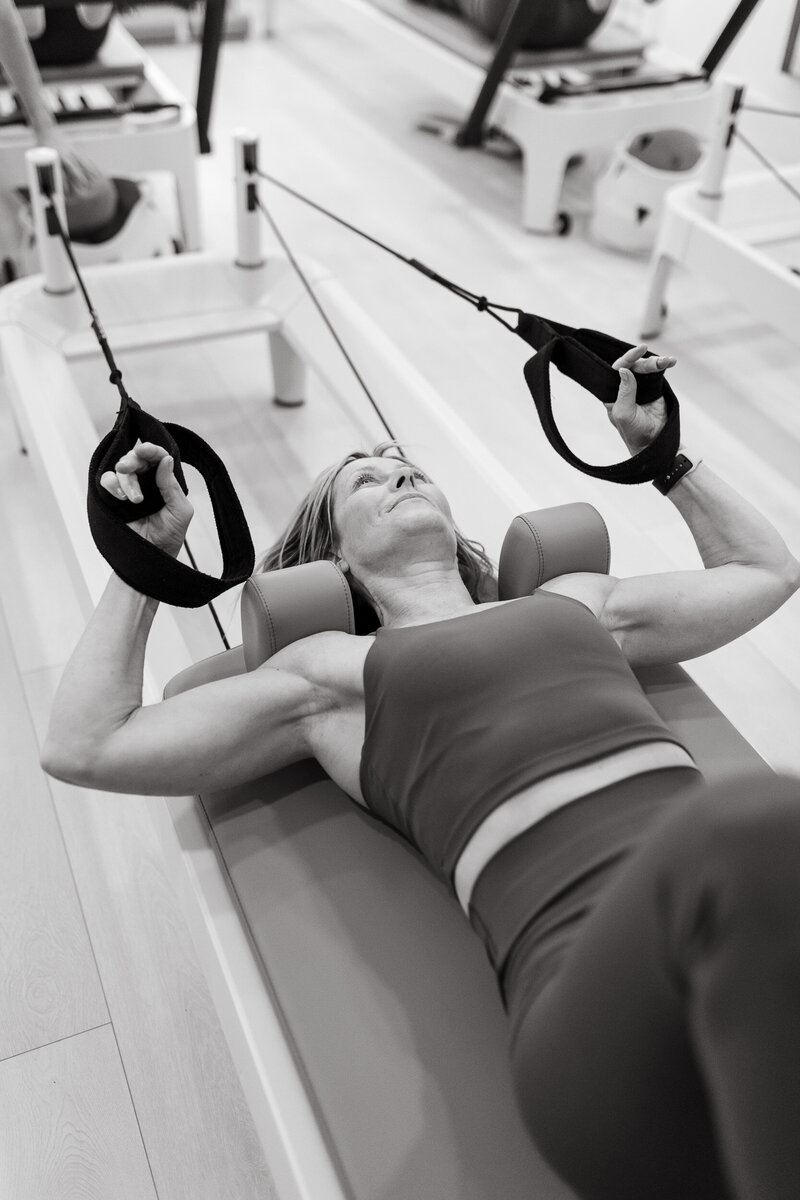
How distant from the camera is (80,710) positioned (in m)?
1.35

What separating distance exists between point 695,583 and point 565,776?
0.47 metres

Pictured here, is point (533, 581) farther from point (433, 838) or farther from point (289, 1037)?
point (289, 1037)

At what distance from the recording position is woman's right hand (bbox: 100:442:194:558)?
4.58 ft

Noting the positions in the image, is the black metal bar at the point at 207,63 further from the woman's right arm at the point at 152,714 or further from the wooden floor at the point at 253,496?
the woman's right arm at the point at 152,714

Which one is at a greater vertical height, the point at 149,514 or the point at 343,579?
the point at 149,514

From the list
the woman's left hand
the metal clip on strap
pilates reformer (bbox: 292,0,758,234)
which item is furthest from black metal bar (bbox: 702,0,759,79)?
the woman's left hand

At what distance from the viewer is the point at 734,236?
10.0 feet

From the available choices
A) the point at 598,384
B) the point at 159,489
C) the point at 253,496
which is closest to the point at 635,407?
the point at 598,384

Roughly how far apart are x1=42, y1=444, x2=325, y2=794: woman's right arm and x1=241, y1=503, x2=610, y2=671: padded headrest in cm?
7

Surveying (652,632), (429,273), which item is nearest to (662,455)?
(652,632)

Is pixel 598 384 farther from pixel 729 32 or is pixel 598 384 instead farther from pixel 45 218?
pixel 729 32

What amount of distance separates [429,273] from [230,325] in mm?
806

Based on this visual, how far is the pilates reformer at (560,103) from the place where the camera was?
3764 mm

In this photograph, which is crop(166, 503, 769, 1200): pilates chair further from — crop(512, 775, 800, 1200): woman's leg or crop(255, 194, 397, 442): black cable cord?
crop(255, 194, 397, 442): black cable cord
